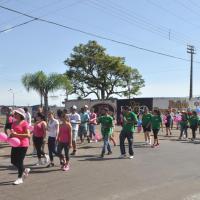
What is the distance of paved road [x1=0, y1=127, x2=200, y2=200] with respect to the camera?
909 cm

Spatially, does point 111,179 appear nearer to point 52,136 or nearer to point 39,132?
point 52,136

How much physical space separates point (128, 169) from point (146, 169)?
1.63 feet

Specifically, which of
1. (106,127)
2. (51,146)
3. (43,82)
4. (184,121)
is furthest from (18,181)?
(43,82)

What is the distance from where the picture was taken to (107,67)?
238ft

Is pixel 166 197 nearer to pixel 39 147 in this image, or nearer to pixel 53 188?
pixel 53 188

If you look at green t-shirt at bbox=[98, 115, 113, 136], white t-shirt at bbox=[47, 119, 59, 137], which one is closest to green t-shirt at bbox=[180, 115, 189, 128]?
green t-shirt at bbox=[98, 115, 113, 136]

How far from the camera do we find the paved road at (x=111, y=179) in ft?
29.8

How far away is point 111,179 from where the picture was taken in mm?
10844

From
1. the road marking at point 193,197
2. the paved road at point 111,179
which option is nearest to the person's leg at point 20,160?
the paved road at point 111,179

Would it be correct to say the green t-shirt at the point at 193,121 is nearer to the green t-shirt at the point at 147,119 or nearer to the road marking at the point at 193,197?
the green t-shirt at the point at 147,119

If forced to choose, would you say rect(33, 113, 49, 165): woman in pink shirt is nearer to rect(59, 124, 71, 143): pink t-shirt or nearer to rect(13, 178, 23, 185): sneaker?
rect(59, 124, 71, 143): pink t-shirt

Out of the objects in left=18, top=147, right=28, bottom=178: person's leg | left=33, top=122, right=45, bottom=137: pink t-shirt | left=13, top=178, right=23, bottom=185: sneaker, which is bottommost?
left=13, top=178, right=23, bottom=185: sneaker

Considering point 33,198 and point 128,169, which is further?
point 128,169

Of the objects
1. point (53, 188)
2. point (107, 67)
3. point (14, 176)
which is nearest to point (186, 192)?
point (53, 188)
